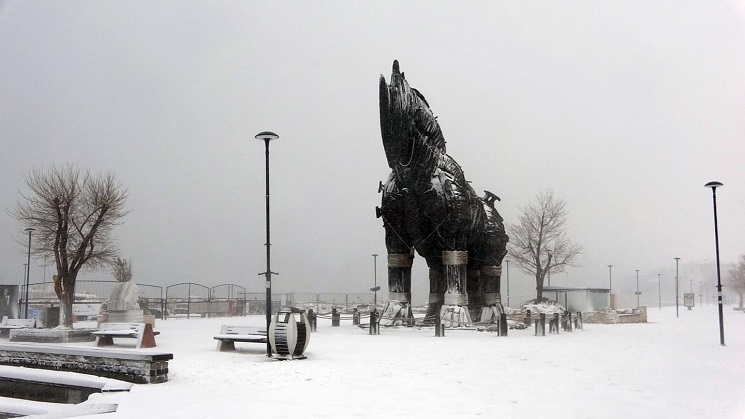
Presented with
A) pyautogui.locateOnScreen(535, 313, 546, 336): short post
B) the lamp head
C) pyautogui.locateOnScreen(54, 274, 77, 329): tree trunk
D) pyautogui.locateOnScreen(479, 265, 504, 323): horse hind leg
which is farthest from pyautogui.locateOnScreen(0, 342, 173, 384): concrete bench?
pyautogui.locateOnScreen(479, 265, 504, 323): horse hind leg

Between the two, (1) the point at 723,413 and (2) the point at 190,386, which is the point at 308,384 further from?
(1) the point at 723,413

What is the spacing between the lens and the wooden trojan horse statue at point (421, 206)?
19641 millimetres

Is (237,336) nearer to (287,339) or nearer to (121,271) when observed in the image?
(287,339)

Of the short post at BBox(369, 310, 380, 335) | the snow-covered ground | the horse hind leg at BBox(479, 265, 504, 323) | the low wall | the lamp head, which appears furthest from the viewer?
the low wall

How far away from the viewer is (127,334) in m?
14.7

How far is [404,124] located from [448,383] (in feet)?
38.4

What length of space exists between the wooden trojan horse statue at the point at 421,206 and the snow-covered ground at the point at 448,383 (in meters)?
5.58

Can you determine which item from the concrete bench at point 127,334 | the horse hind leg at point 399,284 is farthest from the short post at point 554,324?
the concrete bench at point 127,334

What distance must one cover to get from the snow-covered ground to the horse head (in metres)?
7.16

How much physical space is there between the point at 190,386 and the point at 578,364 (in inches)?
262

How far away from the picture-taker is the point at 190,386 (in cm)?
866

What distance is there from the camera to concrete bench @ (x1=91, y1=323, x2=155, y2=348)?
14.0m

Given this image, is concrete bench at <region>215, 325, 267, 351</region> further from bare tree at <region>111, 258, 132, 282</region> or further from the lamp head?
bare tree at <region>111, 258, 132, 282</region>

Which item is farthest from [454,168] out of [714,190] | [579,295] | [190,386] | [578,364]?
[579,295]
